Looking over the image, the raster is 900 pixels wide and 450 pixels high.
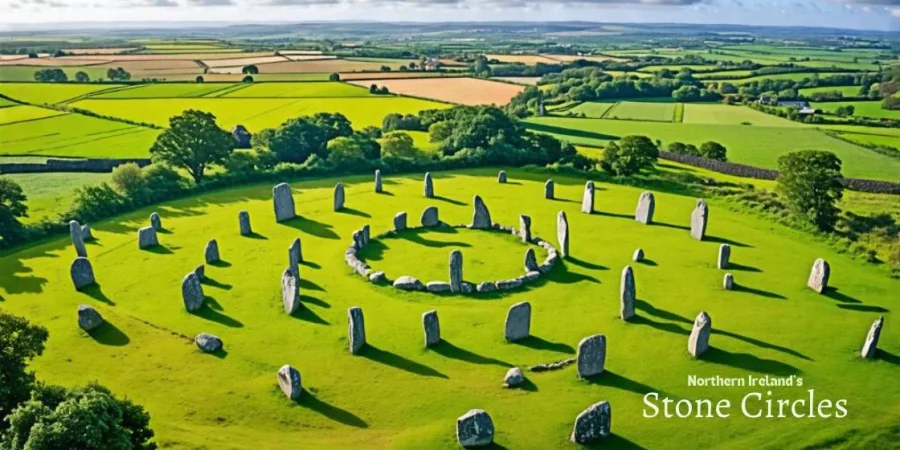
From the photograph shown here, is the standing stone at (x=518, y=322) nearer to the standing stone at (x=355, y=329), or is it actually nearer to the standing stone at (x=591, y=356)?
the standing stone at (x=591, y=356)

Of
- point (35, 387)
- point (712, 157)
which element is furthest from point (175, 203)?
point (712, 157)

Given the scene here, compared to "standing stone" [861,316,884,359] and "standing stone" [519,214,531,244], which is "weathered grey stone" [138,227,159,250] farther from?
"standing stone" [861,316,884,359]

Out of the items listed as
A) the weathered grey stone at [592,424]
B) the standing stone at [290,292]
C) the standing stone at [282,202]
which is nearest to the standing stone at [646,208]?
the standing stone at [282,202]

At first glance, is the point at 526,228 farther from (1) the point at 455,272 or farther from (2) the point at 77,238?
(2) the point at 77,238

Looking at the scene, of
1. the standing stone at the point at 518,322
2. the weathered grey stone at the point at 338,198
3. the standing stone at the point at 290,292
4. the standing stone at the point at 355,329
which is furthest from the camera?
the weathered grey stone at the point at 338,198

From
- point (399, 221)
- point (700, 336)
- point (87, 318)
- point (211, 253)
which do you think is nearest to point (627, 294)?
point (700, 336)

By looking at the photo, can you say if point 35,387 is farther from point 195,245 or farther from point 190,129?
point 190,129
